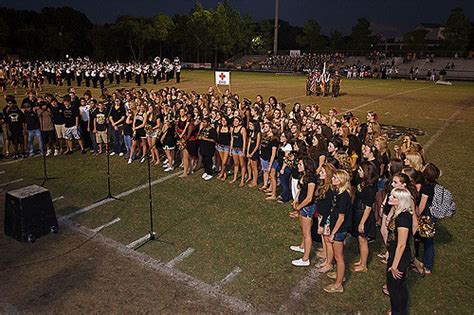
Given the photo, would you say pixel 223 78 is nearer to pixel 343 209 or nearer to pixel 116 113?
pixel 116 113

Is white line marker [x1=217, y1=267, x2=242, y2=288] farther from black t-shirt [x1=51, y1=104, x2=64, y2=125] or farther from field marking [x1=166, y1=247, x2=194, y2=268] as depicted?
black t-shirt [x1=51, y1=104, x2=64, y2=125]

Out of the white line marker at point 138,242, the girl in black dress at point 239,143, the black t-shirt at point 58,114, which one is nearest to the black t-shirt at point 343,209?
the white line marker at point 138,242

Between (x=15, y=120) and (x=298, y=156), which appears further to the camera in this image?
(x=15, y=120)

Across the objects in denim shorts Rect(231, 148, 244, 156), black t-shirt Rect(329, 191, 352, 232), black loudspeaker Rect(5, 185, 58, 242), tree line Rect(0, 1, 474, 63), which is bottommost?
black loudspeaker Rect(5, 185, 58, 242)

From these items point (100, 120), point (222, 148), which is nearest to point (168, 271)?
point (222, 148)

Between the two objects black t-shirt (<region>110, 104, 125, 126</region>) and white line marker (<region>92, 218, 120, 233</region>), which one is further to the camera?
black t-shirt (<region>110, 104, 125, 126</region>)

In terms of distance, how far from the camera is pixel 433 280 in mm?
5719

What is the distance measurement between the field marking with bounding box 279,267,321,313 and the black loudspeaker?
4582 mm

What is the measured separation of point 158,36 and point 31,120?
60371mm

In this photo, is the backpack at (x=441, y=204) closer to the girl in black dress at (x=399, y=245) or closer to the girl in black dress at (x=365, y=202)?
the girl in black dress at (x=365, y=202)

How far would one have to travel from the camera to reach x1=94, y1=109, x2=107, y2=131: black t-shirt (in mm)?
11664

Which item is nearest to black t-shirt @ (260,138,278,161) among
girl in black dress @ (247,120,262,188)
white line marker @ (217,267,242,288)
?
girl in black dress @ (247,120,262,188)

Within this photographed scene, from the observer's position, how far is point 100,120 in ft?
38.3

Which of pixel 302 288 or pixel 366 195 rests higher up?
pixel 366 195
